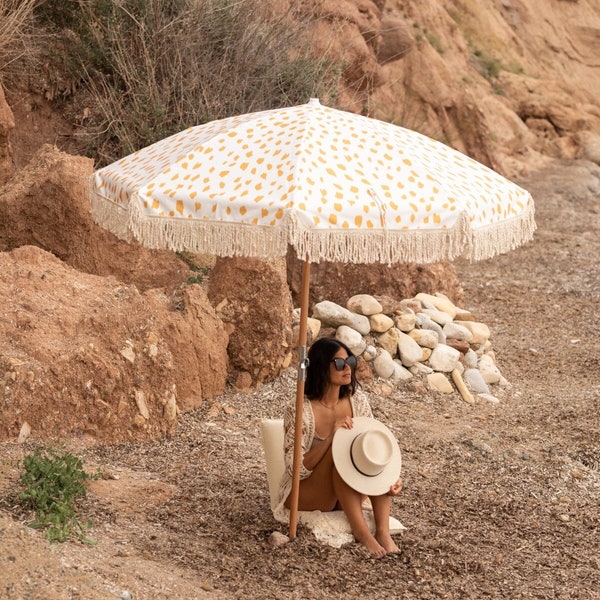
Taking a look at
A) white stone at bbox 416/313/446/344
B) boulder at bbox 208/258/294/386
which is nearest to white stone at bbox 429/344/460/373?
white stone at bbox 416/313/446/344

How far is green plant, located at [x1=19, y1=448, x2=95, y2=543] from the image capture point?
146 inches

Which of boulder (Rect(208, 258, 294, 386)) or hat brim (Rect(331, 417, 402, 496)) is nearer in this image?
hat brim (Rect(331, 417, 402, 496))

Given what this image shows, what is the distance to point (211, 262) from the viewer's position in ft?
25.9

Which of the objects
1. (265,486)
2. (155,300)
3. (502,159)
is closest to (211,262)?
(155,300)

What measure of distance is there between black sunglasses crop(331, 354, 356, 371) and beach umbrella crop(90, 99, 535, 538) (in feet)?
2.19

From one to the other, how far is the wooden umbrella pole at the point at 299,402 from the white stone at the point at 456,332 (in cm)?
346

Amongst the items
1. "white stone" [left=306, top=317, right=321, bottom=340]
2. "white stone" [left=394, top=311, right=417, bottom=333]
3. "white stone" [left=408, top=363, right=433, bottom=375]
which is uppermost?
"white stone" [left=306, top=317, right=321, bottom=340]

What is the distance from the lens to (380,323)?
272 inches

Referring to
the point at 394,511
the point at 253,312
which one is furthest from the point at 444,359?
the point at 394,511

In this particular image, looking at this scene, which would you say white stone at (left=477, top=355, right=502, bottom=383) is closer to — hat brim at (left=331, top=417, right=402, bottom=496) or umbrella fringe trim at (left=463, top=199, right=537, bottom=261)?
hat brim at (left=331, top=417, right=402, bottom=496)

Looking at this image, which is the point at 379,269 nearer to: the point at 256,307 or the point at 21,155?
the point at 256,307

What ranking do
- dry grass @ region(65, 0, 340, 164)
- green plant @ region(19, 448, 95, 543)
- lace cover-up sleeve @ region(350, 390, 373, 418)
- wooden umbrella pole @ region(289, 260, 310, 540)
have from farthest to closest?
dry grass @ region(65, 0, 340, 164), lace cover-up sleeve @ region(350, 390, 373, 418), wooden umbrella pole @ region(289, 260, 310, 540), green plant @ region(19, 448, 95, 543)

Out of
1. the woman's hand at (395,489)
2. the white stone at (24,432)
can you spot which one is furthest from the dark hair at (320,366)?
the white stone at (24,432)

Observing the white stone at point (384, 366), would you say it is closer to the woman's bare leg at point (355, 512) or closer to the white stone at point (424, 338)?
the white stone at point (424, 338)
